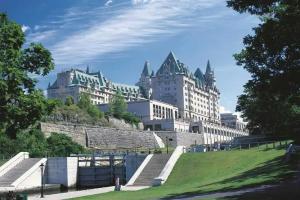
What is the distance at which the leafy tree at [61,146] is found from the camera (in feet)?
242

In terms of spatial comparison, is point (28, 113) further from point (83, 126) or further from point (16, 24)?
point (83, 126)

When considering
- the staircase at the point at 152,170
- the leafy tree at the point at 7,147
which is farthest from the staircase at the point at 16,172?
the staircase at the point at 152,170

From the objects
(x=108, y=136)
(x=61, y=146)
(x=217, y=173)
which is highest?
(x=108, y=136)

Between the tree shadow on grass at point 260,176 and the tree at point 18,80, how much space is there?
871 centimetres

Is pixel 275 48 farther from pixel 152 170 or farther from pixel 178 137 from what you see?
pixel 178 137

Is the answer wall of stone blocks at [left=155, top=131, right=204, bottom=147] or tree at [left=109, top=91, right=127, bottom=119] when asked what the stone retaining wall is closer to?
wall of stone blocks at [left=155, top=131, right=204, bottom=147]

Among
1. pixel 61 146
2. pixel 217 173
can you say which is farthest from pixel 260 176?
pixel 61 146

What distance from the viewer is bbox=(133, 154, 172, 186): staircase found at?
136ft

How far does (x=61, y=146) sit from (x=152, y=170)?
3434 cm

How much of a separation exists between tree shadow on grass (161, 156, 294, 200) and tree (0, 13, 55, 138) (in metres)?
8.71

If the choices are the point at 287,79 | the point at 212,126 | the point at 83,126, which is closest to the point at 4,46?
the point at 287,79

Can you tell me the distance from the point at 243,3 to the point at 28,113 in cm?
1274

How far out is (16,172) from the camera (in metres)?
52.7

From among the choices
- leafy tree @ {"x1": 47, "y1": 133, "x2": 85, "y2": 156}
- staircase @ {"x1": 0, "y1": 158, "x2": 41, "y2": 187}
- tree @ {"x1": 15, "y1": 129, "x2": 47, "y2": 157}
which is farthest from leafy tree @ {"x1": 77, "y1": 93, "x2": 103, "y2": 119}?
staircase @ {"x1": 0, "y1": 158, "x2": 41, "y2": 187}
